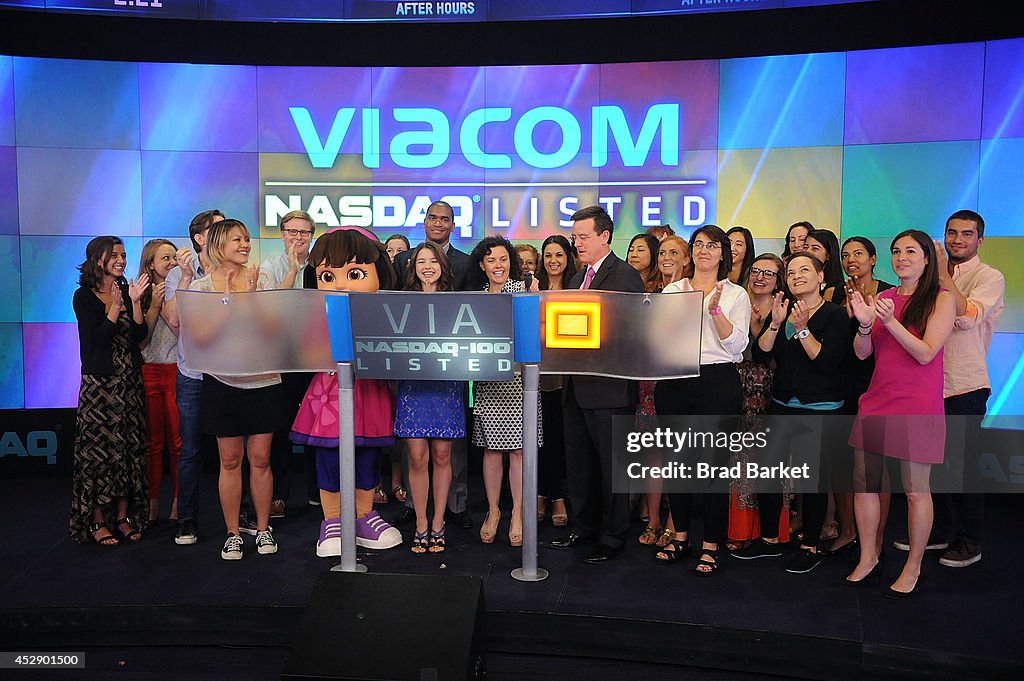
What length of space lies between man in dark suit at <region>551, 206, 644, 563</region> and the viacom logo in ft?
6.69

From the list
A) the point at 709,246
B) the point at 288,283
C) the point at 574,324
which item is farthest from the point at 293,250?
the point at 709,246

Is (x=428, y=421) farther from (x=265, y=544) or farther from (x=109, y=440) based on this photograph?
(x=109, y=440)

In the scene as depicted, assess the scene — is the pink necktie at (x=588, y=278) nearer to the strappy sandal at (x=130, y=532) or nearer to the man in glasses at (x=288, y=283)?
the man in glasses at (x=288, y=283)

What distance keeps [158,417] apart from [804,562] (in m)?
3.50

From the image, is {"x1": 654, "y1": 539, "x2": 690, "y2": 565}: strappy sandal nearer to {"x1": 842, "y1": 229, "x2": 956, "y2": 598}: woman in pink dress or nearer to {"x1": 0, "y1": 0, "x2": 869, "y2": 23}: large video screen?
{"x1": 842, "y1": 229, "x2": 956, "y2": 598}: woman in pink dress

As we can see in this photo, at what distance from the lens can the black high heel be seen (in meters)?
3.80

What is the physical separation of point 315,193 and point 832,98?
147 inches

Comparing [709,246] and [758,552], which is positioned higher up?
[709,246]

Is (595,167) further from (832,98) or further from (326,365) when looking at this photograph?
(326,365)

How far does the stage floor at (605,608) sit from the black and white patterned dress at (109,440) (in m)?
0.27

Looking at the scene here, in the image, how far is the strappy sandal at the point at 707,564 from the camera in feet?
12.9

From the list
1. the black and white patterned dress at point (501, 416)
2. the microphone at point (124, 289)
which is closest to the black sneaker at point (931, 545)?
the black and white patterned dress at point (501, 416)

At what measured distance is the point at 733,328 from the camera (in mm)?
3875

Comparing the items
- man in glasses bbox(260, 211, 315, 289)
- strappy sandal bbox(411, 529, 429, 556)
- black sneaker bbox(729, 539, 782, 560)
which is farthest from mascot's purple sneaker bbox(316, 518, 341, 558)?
black sneaker bbox(729, 539, 782, 560)
